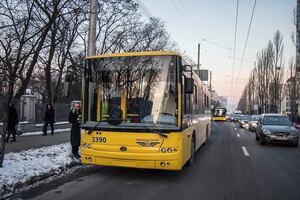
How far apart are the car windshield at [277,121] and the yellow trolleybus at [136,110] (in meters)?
10.8

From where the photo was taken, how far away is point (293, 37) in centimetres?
4031

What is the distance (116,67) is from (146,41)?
31859 millimetres

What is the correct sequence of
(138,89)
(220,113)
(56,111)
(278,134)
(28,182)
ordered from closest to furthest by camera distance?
(28,182), (138,89), (278,134), (56,111), (220,113)

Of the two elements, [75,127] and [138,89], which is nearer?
[138,89]

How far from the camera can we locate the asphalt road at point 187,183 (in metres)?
6.85

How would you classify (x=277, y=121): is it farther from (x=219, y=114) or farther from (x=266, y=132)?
(x=219, y=114)

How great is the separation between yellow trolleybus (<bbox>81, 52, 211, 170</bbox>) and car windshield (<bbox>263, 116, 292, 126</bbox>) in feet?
35.4

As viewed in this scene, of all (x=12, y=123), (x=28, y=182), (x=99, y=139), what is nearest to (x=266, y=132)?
(x=99, y=139)

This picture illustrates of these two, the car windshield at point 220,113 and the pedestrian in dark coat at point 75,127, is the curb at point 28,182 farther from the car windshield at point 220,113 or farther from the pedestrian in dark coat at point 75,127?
the car windshield at point 220,113

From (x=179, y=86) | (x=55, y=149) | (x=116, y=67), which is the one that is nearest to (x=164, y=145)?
(x=179, y=86)

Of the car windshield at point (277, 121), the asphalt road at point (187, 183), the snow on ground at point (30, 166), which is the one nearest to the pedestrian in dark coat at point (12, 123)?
the snow on ground at point (30, 166)

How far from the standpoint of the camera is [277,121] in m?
18.5

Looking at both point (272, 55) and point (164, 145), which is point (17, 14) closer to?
point (164, 145)

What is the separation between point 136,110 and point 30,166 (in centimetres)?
308
